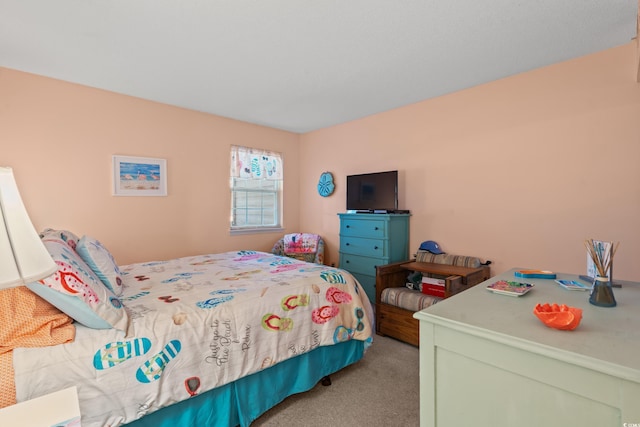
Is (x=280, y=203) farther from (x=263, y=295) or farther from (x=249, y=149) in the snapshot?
(x=263, y=295)

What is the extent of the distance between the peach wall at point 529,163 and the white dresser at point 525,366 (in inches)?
59.6

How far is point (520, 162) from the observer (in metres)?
2.77

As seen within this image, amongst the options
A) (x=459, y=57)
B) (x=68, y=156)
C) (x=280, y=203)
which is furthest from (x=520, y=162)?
(x=68, y=156)

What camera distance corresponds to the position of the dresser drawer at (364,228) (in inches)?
133

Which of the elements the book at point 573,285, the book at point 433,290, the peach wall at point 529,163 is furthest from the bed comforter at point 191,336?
the peach wall at point 529,163

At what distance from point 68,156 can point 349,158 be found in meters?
3.14

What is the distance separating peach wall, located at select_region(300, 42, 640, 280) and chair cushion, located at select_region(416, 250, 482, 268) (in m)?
0.12

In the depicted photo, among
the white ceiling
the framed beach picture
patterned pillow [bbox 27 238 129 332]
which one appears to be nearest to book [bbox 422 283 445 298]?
the white ceiling

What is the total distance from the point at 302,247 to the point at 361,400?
2.50 metres

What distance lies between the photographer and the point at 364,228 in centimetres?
356

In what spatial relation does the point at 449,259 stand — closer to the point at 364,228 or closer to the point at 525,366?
the point at 364,228

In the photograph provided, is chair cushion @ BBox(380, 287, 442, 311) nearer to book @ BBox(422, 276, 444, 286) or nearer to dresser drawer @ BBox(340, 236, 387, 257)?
book @ BBox(422, 276, 444, 286)

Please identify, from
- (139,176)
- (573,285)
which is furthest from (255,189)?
(573,285)

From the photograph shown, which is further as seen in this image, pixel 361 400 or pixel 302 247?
pixel 302 247
